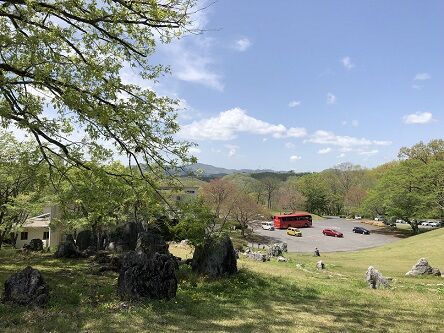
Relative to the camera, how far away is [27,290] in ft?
40.5

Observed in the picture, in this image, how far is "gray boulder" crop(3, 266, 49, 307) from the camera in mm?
12133

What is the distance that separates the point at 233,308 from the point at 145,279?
3.33 meters

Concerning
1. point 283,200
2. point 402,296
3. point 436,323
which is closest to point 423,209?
point 283,200

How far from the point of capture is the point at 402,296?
16781 mm

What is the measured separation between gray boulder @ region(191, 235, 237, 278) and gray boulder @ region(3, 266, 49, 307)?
8576 millimetres

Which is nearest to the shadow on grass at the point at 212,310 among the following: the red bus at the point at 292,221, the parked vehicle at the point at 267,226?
the parked vehicle at the point at 267,226

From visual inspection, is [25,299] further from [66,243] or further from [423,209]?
[423,209]

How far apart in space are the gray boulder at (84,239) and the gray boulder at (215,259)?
17.7 metres

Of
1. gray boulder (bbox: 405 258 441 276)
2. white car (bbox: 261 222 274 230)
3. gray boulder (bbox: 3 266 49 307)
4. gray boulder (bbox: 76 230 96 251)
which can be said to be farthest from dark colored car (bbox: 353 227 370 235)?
gray boulder (bbox: 3 266 49 307)

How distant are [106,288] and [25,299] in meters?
3.92

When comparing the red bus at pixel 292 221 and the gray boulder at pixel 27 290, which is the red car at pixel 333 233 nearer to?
the red bus at pixel 292 221

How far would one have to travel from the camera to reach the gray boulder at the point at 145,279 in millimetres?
13656

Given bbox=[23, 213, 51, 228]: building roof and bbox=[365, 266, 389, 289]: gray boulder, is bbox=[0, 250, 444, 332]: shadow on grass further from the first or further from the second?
bbox=[23, 213, 51, 228]: building roof

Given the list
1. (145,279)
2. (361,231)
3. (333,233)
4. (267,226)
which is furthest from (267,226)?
(145,279)
